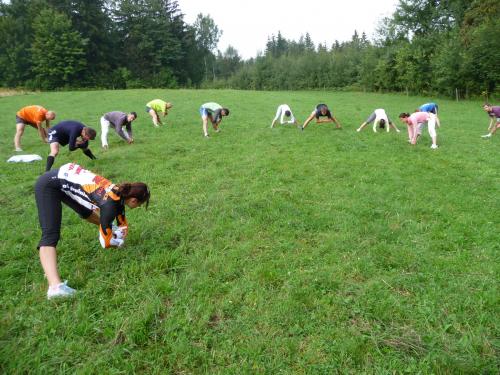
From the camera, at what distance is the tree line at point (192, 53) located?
96.3ft

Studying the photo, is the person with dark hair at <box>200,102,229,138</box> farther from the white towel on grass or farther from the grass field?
the white towel on grass

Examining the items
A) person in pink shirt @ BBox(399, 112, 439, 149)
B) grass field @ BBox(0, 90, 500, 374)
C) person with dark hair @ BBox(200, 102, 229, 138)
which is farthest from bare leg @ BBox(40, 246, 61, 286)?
person in pink shirt @ BBox(399, 112, 439, 149)

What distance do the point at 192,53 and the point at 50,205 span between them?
215ft

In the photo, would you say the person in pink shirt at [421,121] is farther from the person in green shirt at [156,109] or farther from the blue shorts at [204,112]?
the person in green shirt at [156,109]

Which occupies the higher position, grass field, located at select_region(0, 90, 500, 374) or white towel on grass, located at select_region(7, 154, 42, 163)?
white towel on grass, located at select_region(7, 154, 42, 163)

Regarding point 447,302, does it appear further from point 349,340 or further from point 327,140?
point 327,140

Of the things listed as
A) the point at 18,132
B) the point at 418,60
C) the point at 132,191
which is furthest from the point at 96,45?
the point at 132,191

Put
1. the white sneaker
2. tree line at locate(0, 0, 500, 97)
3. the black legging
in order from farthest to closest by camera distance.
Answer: tree line at locate(0, 0, 500, 97) < the black legging < the white sneaker

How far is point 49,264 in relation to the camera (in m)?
3.62

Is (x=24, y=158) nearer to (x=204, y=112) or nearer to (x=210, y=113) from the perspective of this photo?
(x=204, y=112)

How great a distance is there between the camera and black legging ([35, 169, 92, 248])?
3.72 metres

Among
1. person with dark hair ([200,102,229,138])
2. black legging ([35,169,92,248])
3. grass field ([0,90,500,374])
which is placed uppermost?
person with dark hair ([200,102,229,138])

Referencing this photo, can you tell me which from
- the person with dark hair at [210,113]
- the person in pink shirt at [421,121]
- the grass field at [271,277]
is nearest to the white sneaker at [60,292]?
the grass field at [271,277]

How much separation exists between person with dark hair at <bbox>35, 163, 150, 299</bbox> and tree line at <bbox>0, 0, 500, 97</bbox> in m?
32.2
